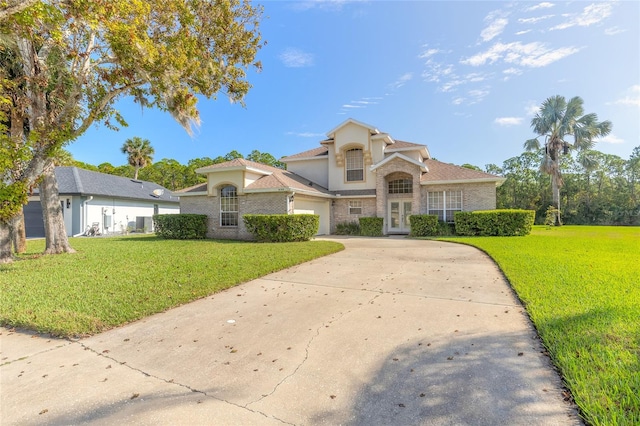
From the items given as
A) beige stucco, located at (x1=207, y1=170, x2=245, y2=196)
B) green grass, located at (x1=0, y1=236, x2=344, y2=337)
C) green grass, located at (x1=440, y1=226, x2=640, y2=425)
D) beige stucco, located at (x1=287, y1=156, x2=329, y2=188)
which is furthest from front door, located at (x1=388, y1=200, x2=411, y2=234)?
green grass, located at (x1=440, y1=226, x2=640, y2=425)

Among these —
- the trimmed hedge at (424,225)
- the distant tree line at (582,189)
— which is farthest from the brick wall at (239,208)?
the distant tree line at (582,189)

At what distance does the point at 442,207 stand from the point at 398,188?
10.5 ft

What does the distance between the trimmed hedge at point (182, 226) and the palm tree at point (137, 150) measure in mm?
23138

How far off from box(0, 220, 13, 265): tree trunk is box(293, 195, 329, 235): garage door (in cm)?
1189

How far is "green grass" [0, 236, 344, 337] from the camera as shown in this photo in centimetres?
497

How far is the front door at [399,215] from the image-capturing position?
2078 cm

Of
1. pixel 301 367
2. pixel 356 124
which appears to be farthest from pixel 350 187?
pixel 301 367

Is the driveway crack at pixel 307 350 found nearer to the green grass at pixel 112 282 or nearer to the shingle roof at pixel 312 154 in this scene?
the green grass at pixel 112 282

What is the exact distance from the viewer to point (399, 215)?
20984 millimetres

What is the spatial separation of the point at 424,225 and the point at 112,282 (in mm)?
15761

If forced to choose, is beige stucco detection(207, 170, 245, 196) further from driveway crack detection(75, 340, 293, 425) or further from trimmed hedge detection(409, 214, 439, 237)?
driveway crack detection(75, 340, 293, 425)

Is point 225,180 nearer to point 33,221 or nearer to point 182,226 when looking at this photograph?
point 182,226

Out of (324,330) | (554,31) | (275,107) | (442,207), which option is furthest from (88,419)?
(275,107)

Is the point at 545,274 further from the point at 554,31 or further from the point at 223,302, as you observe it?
the point at 554,31
